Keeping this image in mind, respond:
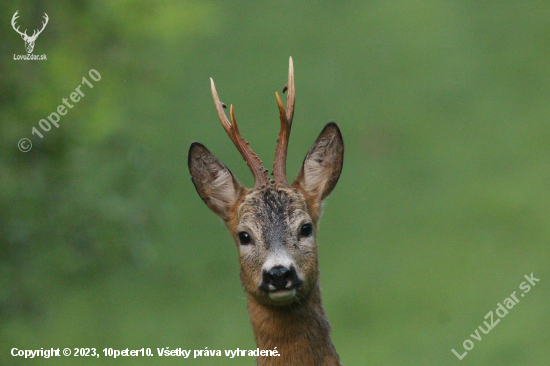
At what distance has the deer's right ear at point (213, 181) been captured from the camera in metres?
4.59

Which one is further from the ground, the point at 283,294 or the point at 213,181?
the point at 213,181

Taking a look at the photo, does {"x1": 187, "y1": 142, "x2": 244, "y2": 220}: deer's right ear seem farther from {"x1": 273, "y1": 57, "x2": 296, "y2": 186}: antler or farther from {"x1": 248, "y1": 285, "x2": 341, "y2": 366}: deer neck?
{"x1": 248, "y1": 285, "x2": 341, "y2": 366}: deer neck

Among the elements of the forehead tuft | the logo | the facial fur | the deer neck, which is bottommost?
the deer neck

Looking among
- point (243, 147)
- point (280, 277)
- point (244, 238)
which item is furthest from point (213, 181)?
point (280, 277)

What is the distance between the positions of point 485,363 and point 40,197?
4128 mm

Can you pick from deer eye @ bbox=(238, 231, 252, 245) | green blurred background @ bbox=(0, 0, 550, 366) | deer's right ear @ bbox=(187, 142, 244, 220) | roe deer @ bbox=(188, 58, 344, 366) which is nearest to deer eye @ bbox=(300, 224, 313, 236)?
roe deer @ bbox=(188, 58, 344, 366)

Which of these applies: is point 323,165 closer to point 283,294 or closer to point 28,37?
point 283,294

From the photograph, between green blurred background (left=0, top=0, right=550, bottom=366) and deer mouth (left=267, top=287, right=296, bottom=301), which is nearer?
deer mouth (left=267, top=287, right=296, bottom=301)

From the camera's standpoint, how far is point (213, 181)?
4609 mm

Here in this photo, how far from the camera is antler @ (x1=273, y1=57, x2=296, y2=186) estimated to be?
434 cm

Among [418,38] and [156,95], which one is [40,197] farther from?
[418,38]

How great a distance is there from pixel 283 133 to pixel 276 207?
0.34 metres

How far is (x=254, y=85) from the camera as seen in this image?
→ 10.0 m

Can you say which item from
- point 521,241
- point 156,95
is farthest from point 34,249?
point 521,241
